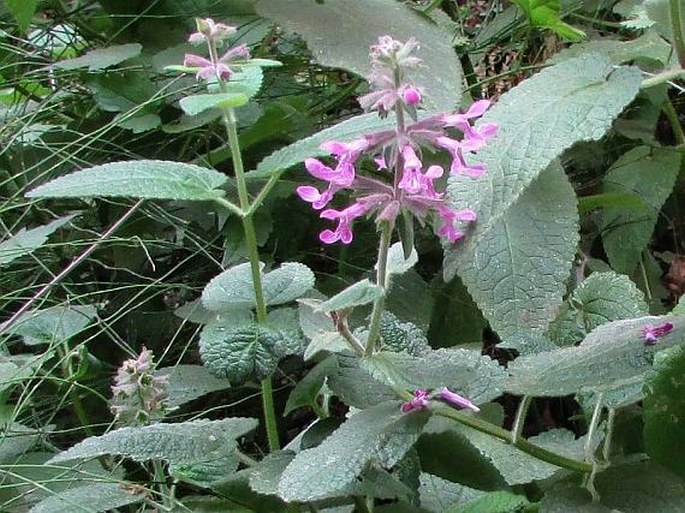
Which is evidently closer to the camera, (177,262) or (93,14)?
(177,262)

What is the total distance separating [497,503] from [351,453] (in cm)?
9

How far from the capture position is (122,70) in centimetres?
88

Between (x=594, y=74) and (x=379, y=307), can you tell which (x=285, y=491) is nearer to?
(x=379, y=307)

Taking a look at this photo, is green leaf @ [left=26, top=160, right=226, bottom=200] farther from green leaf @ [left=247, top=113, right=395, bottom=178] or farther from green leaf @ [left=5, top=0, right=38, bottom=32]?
green leaf @ [left=5, top=0, right=38, bottom=32]

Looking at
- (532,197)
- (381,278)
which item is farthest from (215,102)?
(532,197)

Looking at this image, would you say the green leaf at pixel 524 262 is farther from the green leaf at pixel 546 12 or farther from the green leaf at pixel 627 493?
the green leaf at pixel 546 12

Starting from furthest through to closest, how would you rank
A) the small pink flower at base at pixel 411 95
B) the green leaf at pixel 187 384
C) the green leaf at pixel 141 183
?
the green leaf at pixel 187 384, the green leaf at pixel 141 183, the small pink flower at base at pixel 411 95

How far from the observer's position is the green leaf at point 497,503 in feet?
1.56

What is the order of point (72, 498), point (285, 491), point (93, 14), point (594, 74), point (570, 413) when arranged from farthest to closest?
1. point (93, 14)
2. point (570, 413)
3. point (594, 74)
4. point (72, 498)
5. point (285, 491)

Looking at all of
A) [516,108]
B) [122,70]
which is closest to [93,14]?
[122,70]

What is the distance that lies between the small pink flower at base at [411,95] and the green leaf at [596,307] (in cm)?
25

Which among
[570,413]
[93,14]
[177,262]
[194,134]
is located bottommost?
[570,413]

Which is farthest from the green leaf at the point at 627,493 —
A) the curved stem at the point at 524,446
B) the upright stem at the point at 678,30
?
the upright stem at the point at 678,30

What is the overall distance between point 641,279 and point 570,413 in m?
0.15
